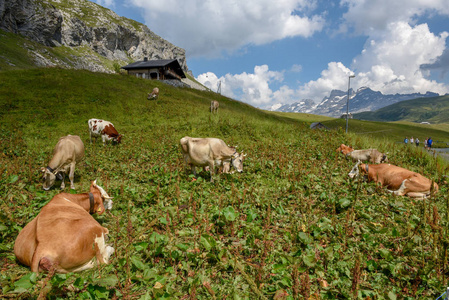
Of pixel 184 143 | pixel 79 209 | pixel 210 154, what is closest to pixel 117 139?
pixel 184 143

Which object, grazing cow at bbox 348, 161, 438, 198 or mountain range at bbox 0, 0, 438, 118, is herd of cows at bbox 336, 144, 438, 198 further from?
mountain range at bbox 0, 0, 438, 118

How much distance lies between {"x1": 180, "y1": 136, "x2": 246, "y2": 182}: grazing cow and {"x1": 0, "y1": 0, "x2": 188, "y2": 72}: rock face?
253 ft

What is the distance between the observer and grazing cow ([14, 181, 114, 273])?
3727 mm

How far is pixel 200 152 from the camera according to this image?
29.5ft

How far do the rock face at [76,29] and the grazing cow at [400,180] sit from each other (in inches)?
3253

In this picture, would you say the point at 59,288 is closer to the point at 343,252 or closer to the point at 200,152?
the point at 343,252

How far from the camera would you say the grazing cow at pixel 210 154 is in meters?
8.95

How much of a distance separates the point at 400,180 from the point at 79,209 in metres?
9.22

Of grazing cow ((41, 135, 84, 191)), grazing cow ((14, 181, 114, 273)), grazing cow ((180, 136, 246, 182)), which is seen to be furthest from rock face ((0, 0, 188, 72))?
grazing cow ((14, 181, 114, 273))

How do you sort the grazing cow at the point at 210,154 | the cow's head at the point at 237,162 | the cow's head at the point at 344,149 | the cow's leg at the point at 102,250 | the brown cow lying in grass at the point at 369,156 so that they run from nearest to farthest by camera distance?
the cow's leg at the point at 102,250
the grazing cow at the point at 210,154
the cow's head at the point at 237,162
the brown cow lying in grass at the point at 369,156
the cow's head at the point at 344,149

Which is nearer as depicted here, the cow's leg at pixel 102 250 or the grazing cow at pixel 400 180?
the cow's leg at pixel 102 250

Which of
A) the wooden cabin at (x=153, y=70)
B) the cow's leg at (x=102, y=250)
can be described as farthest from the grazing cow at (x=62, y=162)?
the wooden cabin at (x=153, y=70)

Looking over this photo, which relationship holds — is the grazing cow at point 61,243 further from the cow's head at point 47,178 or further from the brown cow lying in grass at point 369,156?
the brown cow lying in grass at point 369,156

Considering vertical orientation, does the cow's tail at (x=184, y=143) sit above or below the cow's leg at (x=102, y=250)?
above
